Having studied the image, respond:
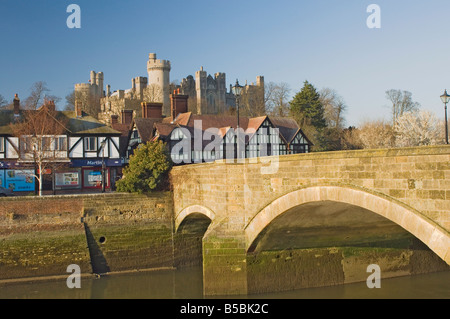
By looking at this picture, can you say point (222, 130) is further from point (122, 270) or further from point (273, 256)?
point (273, 256)

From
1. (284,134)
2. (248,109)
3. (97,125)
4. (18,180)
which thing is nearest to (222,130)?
(284,134)

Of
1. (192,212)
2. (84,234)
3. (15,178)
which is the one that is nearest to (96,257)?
(84,234)

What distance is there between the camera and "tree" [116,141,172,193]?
81.5 feet

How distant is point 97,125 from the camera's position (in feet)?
106

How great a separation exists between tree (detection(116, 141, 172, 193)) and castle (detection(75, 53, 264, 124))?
41.1 metres

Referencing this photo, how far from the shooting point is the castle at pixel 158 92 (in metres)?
70.8

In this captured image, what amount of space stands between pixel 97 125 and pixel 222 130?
9274 mm

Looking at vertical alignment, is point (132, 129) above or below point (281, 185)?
above

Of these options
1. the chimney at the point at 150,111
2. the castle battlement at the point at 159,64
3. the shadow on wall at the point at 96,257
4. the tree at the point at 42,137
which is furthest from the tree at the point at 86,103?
the shadow on wall at the point at 96,257

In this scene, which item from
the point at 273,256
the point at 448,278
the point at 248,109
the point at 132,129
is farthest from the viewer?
the point at 248,109

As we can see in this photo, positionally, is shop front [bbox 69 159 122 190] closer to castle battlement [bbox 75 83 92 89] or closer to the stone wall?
the stone wall

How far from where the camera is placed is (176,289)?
19984mm

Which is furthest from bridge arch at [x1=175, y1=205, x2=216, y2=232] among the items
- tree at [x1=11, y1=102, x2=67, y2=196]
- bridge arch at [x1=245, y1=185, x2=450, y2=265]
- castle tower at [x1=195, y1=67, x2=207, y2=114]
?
castle tower at [x1=195, y1=67, x2=207, y2=114]

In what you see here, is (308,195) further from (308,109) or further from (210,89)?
(210,89)
